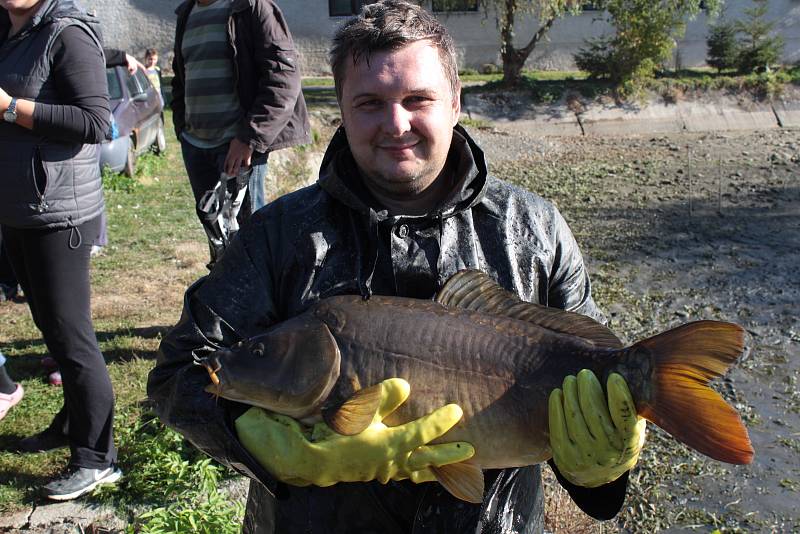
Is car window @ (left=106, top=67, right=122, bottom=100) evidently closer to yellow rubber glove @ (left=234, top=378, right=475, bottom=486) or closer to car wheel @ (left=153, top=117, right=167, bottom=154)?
car wheel @ (left=153, top=117, right=167, bottom=154)

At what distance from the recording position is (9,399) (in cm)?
445

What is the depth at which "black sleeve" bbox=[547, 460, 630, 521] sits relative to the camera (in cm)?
220

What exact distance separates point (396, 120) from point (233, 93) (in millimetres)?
2855

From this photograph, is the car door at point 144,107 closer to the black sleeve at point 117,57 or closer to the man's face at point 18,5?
the black sleeve at point 117,57

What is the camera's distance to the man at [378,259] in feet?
6.78

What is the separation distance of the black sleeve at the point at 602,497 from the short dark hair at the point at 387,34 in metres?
1.17

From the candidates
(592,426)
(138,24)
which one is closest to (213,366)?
(592,426)

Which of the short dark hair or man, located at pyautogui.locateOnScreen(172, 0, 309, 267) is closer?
the short dark hair

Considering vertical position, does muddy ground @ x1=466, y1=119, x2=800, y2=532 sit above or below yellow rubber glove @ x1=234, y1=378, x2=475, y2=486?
below

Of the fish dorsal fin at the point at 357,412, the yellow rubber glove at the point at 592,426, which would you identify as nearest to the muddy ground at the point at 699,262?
the yellow rubber glove at the point at 592,426

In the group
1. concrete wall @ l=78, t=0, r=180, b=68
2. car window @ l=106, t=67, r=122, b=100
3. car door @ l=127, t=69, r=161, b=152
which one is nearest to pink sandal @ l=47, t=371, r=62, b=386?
car window @ l=106, t=67, r=122, b=100

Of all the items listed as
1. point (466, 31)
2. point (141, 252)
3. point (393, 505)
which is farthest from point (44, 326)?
point (466, 31)

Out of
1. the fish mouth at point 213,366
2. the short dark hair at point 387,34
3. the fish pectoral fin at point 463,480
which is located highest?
the short dark hair at point 387,34

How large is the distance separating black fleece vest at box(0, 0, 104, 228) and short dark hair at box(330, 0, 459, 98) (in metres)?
1.93
